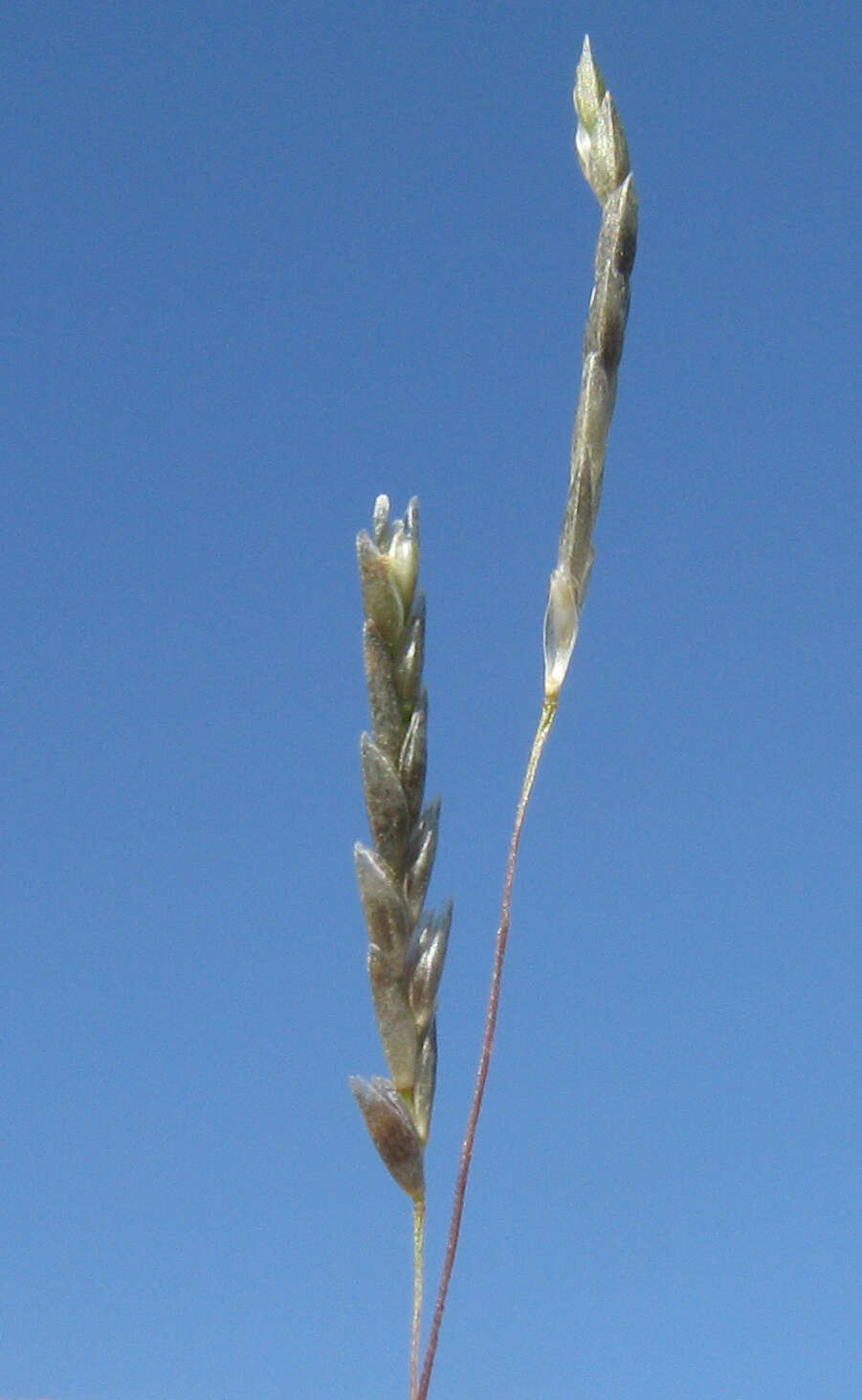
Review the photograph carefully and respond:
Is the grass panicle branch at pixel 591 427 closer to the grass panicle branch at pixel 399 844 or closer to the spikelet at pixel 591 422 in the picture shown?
the spikelet at pixel 591 422

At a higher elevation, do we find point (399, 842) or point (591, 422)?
point (591, 422)

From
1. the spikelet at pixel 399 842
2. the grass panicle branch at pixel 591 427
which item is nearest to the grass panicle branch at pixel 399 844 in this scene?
the spikelet at pixel 399 842

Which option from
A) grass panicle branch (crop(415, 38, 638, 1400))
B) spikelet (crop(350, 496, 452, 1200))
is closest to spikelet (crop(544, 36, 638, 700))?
grass panicle branch (crop(415, 38, 638, 1400))

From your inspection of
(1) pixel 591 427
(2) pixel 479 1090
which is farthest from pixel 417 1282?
(1) pixel 591 427

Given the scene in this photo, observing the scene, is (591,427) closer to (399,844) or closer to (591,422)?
(591,422)

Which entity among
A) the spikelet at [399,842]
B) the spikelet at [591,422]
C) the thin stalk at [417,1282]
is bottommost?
the thin stalk at [417,1282]

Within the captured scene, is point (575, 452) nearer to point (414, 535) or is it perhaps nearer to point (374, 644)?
point (414, 535)

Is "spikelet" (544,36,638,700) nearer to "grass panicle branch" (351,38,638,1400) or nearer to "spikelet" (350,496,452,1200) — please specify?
"grass panicle branch" (351,38,638,1400)

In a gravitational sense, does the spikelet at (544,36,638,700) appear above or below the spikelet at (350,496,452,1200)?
above

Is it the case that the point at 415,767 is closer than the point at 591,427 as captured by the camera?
Yes
